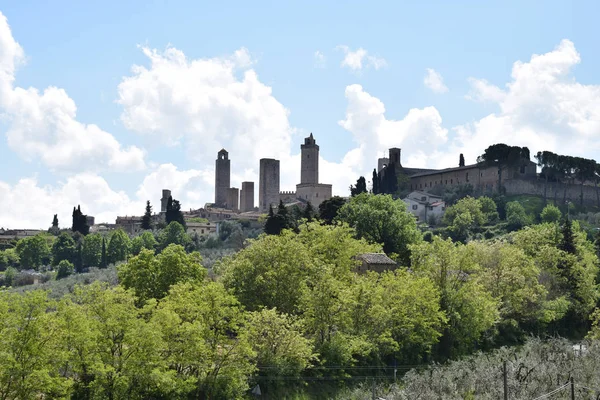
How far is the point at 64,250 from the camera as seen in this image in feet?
390

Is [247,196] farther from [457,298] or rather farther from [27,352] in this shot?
[27,352]

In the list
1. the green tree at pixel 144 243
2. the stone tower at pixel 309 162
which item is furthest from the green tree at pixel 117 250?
the stone tower at pixel 309 162

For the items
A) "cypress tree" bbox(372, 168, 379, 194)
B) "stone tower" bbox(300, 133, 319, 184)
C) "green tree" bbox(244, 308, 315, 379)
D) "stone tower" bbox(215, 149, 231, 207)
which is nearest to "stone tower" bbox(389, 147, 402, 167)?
→ "cypress tree" bbox(372, 168, 379, 194)

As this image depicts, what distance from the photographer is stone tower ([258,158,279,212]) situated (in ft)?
508

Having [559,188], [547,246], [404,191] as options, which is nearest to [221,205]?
[404,191]

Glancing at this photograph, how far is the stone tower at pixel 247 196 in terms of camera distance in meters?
161

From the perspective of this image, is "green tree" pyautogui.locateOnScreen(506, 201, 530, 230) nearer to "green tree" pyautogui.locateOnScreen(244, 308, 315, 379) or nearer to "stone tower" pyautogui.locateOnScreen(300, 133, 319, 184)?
→ "stone tower" pyautogui.locateOnScreen(300, 133, 319, 184)

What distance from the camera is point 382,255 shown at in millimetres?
55000

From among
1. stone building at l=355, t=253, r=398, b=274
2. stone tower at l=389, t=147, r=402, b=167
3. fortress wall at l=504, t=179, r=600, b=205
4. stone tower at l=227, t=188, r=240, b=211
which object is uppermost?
stone tower at l=389, t=147, r=402, b=167

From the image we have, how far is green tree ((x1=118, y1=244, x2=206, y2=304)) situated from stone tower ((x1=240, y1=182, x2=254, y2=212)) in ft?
366

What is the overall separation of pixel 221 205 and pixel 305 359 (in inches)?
5110

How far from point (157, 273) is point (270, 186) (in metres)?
107

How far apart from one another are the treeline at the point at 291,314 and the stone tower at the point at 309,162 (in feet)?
280

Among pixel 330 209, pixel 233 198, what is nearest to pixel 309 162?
pixel 233 198
